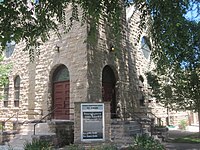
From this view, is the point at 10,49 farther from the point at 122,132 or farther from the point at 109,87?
the point at 122,132

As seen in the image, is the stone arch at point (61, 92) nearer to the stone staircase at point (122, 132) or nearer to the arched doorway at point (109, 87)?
the arched doorway at point (109, 87)

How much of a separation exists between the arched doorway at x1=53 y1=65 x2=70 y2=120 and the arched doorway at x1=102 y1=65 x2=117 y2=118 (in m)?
1.96

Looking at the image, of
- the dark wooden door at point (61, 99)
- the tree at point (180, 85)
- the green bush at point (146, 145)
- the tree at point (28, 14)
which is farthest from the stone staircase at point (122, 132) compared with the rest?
the tree at point (28, 14)

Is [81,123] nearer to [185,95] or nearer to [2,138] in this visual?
[2,138]

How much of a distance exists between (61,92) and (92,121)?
16.8 ft

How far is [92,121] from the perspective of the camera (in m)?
8.87

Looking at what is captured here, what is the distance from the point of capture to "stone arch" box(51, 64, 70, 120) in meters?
13.4

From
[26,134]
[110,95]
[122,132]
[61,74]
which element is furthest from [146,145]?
[61,74]

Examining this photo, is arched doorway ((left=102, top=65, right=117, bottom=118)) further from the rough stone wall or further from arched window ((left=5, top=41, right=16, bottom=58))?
arched window ((left=5, top=41, right=16, bottom=58))

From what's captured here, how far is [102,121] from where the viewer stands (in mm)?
8914

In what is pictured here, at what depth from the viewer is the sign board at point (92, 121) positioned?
8.72m

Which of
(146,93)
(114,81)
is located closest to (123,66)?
(114,81)

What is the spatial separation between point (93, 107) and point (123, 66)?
669 centimetres

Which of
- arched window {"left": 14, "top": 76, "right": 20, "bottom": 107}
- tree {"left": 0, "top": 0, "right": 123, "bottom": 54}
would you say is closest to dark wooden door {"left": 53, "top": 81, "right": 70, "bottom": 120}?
arched window {"left": 14, "top": 76, "right": 20, "bottom": 107}
